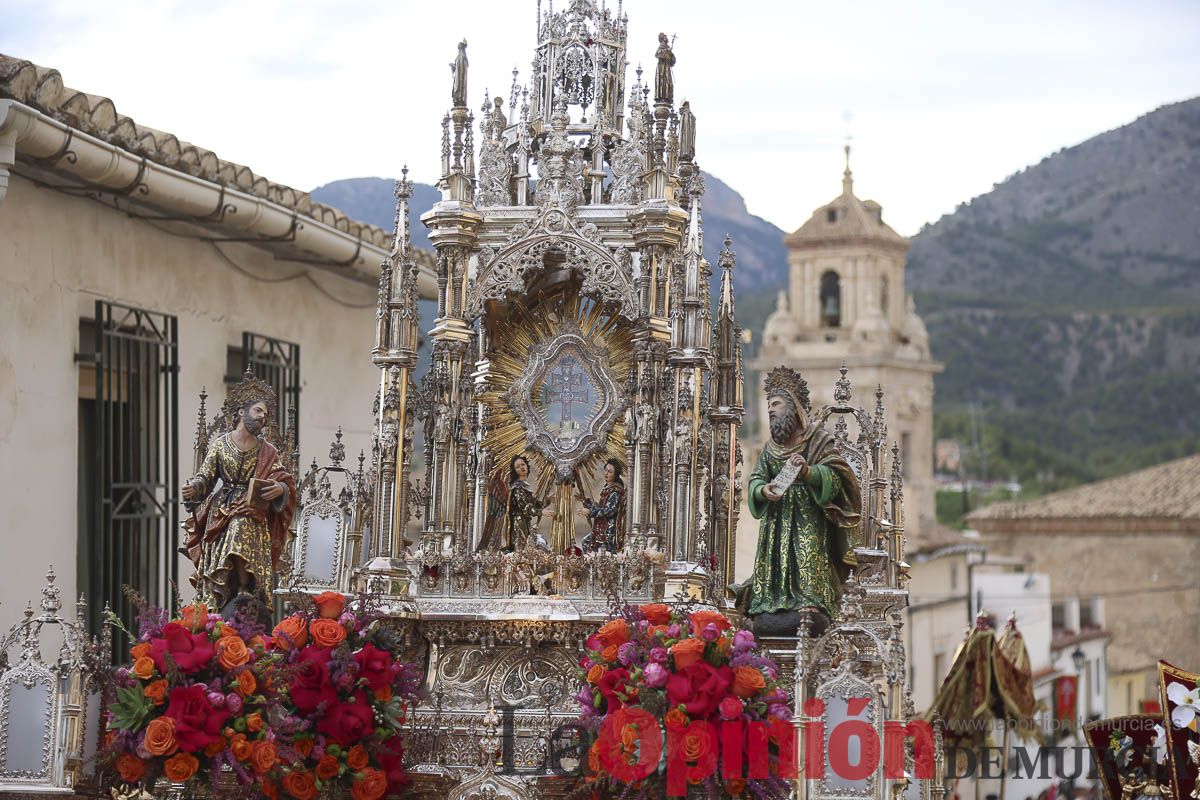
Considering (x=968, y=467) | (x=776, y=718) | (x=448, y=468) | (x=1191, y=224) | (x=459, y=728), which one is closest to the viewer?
(x=776, y=718)

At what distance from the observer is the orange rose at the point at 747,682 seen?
36.3 ft

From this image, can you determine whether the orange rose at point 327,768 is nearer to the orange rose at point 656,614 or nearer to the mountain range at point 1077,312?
the orange rose at point 656,614

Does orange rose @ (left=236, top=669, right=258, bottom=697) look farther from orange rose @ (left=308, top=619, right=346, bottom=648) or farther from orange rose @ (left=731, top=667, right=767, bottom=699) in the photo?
orange rose @ (left=731, top=667, right=767, bottom=699)

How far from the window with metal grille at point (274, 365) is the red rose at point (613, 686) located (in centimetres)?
960

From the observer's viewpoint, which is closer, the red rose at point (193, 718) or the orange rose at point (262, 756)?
the red rose at point (193, 718)

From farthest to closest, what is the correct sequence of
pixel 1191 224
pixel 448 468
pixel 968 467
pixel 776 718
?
pixel 1191 224 < pixel 968 467 < pixel 448 468 < pixel 776 718

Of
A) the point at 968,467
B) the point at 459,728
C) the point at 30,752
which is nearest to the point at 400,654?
the point at 459,728

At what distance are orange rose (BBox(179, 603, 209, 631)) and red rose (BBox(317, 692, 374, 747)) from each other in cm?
89

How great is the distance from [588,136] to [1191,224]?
291ft

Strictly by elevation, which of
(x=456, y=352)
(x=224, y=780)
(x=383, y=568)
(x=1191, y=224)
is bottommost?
(x=224, y=780)

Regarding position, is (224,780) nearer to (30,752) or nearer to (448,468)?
(30,752)

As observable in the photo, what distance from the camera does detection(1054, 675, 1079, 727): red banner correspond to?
126 feet

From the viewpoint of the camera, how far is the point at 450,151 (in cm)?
1385

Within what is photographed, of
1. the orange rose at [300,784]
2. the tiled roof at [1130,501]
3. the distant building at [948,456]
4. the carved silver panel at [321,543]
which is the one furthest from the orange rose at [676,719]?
the distant building at [948,456]
